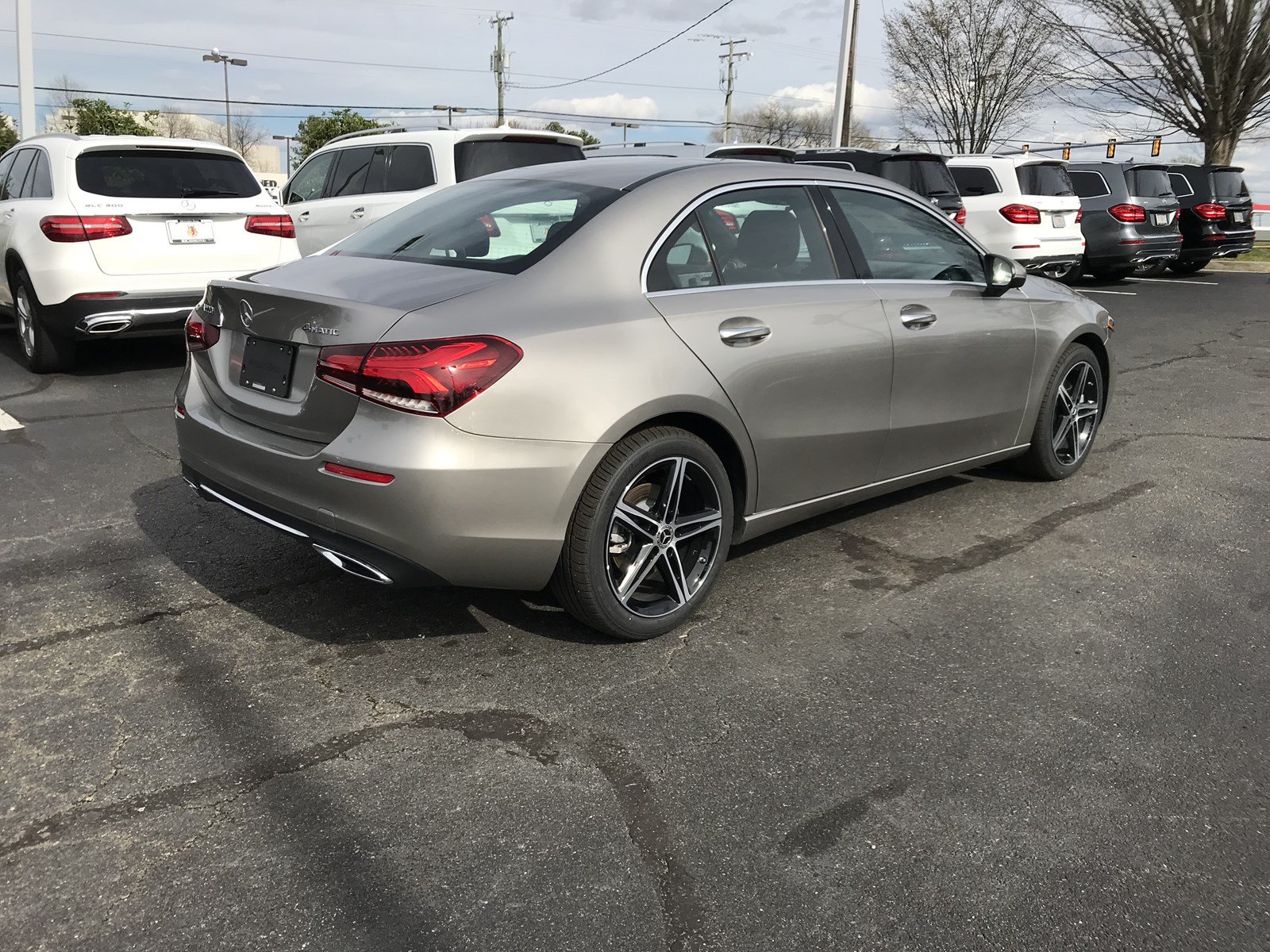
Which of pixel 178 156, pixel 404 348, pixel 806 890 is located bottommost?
pixel 806 890

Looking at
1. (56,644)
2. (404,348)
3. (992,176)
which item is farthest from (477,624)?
(992,176)

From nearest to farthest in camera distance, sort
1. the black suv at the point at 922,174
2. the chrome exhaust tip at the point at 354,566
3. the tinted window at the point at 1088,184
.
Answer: the chrome exhaust tip at the point at 354,566 → the black suv at the point at 922,174 → the tinted window at the point at 1088,184

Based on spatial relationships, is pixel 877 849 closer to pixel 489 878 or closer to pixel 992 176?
pixel 489 878

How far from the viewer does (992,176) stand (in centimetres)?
1483

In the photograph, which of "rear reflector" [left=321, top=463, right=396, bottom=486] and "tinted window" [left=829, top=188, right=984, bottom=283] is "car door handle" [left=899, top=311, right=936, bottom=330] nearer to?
"tinted window" [left=829, top=188, right=984, bottom=283]

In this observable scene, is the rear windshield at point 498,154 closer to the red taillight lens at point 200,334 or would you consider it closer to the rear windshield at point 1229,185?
the red taillight lens at point 200,334

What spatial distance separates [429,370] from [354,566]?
662 mm

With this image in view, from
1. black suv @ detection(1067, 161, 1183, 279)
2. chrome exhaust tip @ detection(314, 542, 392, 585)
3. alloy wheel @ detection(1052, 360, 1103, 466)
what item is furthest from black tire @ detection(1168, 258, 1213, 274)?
chrome exhaust tip @ detection(314, 542, 392, 585)

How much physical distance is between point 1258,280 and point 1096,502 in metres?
16.6

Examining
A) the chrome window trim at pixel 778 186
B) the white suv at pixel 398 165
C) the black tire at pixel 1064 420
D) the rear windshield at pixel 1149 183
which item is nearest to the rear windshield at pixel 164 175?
the white suv at pixel 398 165

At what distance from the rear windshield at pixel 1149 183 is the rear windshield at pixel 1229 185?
2.66 m

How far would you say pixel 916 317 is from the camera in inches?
176

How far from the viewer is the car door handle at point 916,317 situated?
442 cm

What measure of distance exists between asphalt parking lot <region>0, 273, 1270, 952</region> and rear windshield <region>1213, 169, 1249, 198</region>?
17231mm
